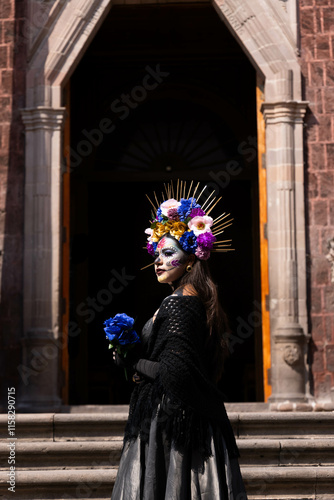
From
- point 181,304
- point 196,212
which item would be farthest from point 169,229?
point 181,304

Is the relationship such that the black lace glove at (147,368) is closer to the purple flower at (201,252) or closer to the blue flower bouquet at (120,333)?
the blue flower bouquet at (120,333)

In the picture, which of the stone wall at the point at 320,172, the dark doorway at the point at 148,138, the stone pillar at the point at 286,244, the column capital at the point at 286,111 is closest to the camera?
the stone pillar at the point at 286,244

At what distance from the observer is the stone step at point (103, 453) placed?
6.78 metres

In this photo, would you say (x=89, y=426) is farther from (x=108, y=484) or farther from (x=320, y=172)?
(x=320, y=172)

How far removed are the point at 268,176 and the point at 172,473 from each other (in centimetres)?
541

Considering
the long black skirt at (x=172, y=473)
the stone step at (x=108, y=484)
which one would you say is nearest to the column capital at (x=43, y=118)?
the stone step at (x=108, y=484)

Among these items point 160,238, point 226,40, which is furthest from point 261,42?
point 160,238

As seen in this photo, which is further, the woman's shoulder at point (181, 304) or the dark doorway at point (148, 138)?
the dark doorway at point (148, 138)

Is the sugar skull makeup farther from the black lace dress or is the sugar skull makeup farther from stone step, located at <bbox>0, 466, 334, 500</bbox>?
stone step, located at <bbox>0, 466, 334, 500</bbox>

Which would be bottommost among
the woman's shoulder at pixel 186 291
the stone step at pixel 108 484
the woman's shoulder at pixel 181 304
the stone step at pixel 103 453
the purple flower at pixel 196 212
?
the stone step at pixel 108 484

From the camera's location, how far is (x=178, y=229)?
187 inches

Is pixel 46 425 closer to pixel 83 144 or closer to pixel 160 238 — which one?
pixel 160 238

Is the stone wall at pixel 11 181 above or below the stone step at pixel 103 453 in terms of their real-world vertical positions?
above

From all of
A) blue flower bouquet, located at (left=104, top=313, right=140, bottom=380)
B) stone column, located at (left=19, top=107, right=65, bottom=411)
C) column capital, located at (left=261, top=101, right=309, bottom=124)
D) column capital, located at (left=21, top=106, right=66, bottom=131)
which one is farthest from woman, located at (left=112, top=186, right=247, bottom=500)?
column capital, located at (left=21, top=106, right=66, bottom=131)
